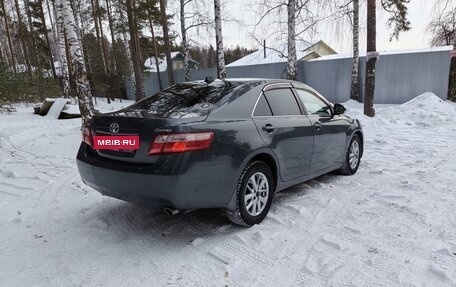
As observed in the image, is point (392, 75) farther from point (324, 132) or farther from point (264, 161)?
point (264, 161)

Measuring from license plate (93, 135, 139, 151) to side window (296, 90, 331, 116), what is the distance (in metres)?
2.27

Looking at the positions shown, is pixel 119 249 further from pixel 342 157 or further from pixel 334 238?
pixel 342 157

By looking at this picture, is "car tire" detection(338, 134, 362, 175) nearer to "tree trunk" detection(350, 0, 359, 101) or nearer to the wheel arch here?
the wheel arch

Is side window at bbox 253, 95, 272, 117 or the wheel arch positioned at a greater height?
side window at bbox 253, 95, 272, 117

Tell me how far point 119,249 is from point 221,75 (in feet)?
35.1

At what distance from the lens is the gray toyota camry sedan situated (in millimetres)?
2814

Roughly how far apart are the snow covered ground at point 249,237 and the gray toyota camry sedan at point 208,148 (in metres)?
0.40

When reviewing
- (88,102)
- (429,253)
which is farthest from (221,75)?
(429,253)

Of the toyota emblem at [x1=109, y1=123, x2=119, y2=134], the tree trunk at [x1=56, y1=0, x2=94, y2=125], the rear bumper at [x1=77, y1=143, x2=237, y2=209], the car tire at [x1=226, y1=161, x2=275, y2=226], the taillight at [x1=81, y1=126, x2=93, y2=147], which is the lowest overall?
the car tire at [x1=226, y1=161, x2=275, y2=226]

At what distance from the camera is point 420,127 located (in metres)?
9.08

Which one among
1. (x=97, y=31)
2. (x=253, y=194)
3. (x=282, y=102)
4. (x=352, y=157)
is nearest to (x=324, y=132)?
(x=282, y=102)

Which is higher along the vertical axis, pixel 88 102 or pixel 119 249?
pixel 88 102

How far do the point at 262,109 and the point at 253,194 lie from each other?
2.94 feet

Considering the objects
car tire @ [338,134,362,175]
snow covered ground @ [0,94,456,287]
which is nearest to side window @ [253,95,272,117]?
snow covered ground @ [0,94,456,287]
